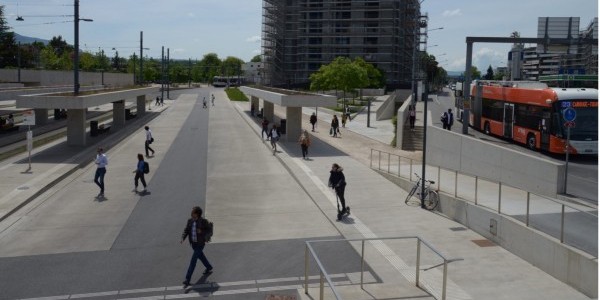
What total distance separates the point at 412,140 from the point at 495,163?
520 inches

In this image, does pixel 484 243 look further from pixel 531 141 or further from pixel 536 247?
pixel 531 141

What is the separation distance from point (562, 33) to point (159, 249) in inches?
947

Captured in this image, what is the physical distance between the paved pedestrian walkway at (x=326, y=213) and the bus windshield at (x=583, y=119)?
680cm

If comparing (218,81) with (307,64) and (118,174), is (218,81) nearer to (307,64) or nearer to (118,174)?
(307,64)

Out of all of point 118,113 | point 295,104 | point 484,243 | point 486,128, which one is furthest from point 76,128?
point 484,243

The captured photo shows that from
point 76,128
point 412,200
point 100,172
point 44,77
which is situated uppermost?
point 44,77

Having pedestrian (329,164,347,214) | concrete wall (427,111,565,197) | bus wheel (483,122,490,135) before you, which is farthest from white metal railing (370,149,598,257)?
bus wheel (483,122,490,135)

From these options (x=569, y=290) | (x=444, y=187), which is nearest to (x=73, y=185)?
(x=444, y=187)

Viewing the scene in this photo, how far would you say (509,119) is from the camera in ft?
85.1

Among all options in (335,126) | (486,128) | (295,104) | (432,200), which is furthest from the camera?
(335,126)

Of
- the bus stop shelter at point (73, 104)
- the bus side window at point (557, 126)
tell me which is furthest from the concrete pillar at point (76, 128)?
the bus side window at point (557, 126)

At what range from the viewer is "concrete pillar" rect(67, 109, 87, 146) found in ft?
98.8

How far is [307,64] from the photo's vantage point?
4021 inches

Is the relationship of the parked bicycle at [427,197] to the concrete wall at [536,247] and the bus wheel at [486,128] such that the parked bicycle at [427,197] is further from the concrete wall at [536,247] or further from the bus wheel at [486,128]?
the bus wheel at [486,128]
